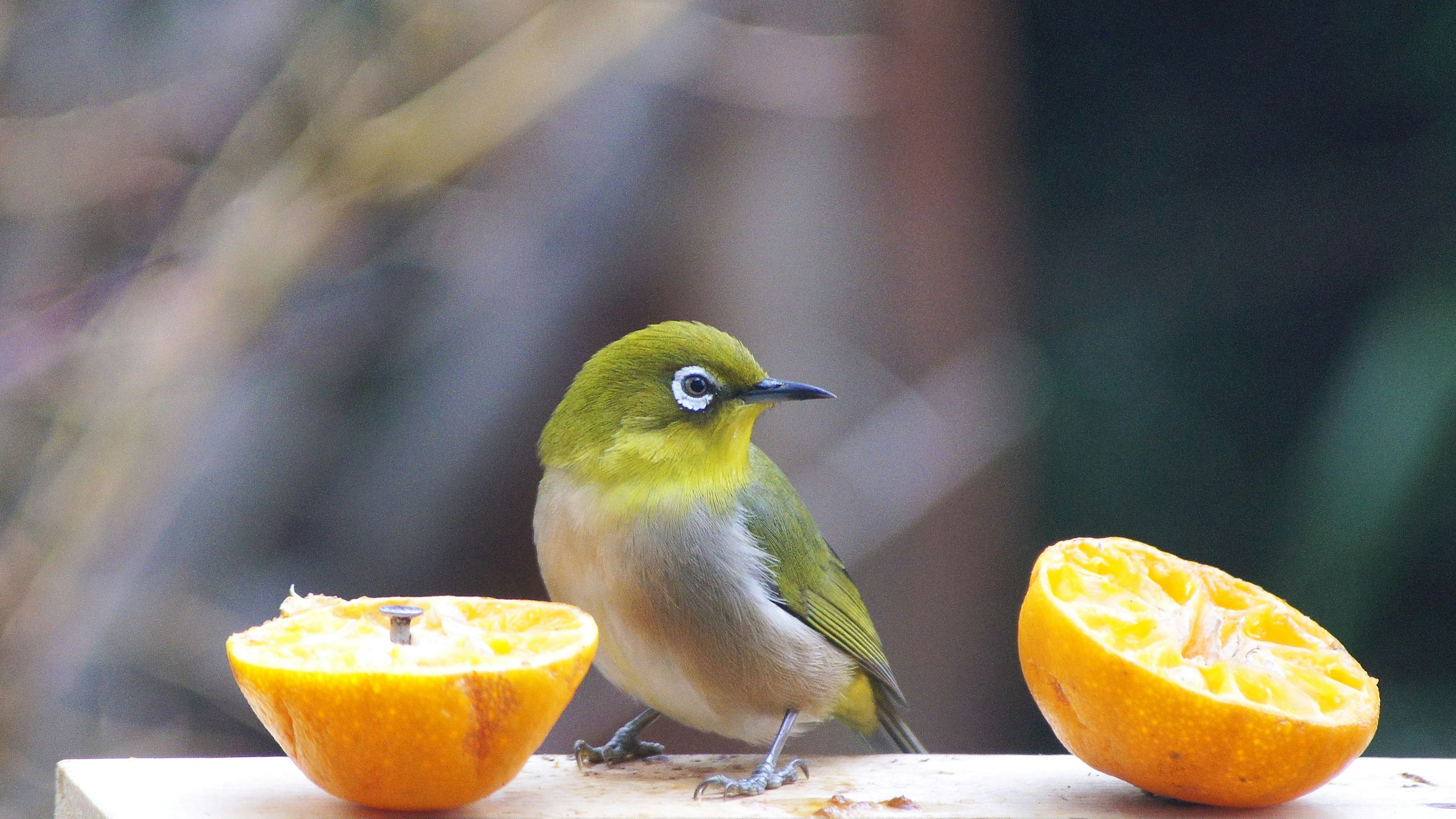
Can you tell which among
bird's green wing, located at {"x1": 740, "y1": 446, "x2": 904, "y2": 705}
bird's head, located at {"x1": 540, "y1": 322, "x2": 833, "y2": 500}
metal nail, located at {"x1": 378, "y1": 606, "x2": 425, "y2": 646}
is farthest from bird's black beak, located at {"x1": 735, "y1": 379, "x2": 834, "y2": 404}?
metal nail, located at {"x1": 378, "y1": 606, "x2": 425, "y2": 646}

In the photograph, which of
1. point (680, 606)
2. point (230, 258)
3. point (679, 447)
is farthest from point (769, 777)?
point (230, 258)

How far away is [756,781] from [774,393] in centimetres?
83

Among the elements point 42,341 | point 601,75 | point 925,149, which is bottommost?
point 42,341

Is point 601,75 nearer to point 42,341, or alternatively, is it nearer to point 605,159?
point 605,159

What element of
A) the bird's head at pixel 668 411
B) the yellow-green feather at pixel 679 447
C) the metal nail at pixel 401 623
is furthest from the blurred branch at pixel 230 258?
the metal nail at pixel 401 623

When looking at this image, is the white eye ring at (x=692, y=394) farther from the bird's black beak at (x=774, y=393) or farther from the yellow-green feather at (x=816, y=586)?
the yellow-green feather at (x=816, y=586)

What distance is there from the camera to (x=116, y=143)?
4547mm

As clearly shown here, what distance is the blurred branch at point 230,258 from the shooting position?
427 centimetres

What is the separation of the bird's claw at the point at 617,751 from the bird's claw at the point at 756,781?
26cm

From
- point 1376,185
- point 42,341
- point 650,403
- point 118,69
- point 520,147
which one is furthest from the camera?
point 1376,185

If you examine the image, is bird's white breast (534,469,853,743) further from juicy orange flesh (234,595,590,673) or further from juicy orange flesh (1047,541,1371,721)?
juicy orange flesh (1047,541,1371,721)

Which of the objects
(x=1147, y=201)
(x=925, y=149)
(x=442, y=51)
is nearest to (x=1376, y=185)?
→ (x=1147, y=201)

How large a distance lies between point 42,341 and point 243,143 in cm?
90

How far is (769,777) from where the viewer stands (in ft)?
9.31
